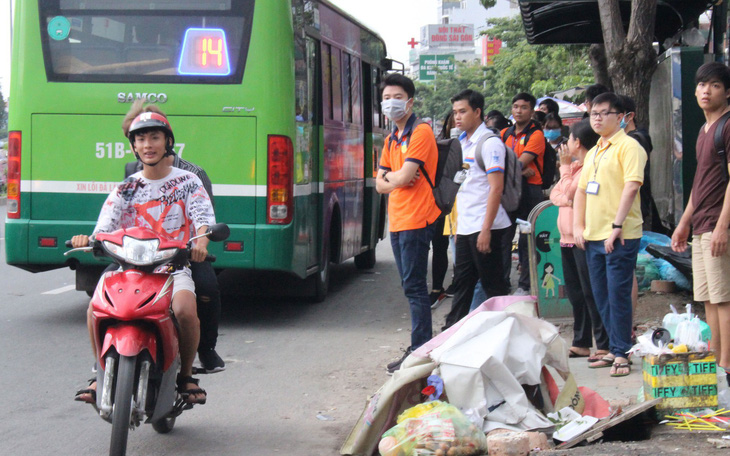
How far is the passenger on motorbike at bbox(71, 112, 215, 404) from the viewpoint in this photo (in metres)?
4.64

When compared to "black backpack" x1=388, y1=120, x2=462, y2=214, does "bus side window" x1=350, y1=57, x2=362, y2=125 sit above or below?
above

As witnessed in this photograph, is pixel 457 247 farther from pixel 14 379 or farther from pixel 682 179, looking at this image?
pixel 14 379

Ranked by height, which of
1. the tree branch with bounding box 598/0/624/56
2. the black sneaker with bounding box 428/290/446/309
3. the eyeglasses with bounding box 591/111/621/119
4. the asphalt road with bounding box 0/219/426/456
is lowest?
the asphalt road with bounding box 0/219/426/456

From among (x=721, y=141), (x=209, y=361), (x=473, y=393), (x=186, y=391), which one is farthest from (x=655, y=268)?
(x=186, y=391)

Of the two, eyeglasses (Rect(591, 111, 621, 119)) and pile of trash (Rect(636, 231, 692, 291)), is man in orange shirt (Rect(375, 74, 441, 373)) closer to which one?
eyeglasses (Rect(591, 111, 621, 119))

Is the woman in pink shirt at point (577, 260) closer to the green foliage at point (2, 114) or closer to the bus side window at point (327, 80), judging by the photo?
the bus side window at point (327, 80)

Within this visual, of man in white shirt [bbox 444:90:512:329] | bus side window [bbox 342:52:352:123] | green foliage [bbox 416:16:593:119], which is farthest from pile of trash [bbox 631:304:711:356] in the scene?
green foliage [bbox 416:16:593:119]

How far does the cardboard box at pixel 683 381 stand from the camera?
4793mm

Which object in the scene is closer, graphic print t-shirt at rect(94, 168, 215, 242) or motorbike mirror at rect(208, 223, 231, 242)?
motorbike mirror at rect(208, 223, 231, 242)

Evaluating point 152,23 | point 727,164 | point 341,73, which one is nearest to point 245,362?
point 152,23

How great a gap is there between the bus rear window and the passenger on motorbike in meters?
3.63

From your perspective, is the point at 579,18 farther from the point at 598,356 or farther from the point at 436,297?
the point at 598,356

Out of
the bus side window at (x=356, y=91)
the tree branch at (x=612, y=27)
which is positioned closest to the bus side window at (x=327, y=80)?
the bus side window at (x=356, y=91)

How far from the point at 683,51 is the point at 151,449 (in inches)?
250
